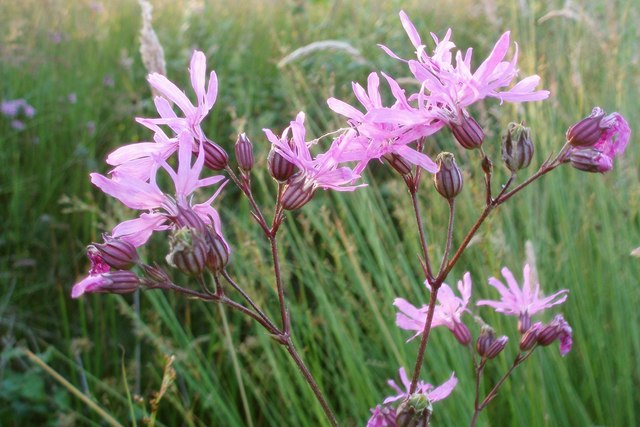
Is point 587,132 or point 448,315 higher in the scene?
point 587,132

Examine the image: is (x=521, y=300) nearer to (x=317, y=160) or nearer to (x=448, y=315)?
(x=448, y=315)

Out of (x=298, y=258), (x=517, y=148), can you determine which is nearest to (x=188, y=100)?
(x=517, y=148)

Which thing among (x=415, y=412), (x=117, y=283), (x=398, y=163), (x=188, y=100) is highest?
(x=188, y=100)

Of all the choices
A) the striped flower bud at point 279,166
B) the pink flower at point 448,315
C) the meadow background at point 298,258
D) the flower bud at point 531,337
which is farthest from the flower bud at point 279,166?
the meadow background at point 298,258

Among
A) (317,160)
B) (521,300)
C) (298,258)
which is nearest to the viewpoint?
(317,160)

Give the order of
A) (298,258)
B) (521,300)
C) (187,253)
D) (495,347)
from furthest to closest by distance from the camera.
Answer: (298,258), (521,300), (495,347), (187,253)

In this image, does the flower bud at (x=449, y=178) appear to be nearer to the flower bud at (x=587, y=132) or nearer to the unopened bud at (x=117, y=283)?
the flower bud at (x=587, y=132)

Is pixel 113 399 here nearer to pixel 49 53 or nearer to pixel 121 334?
pixel 121 334
